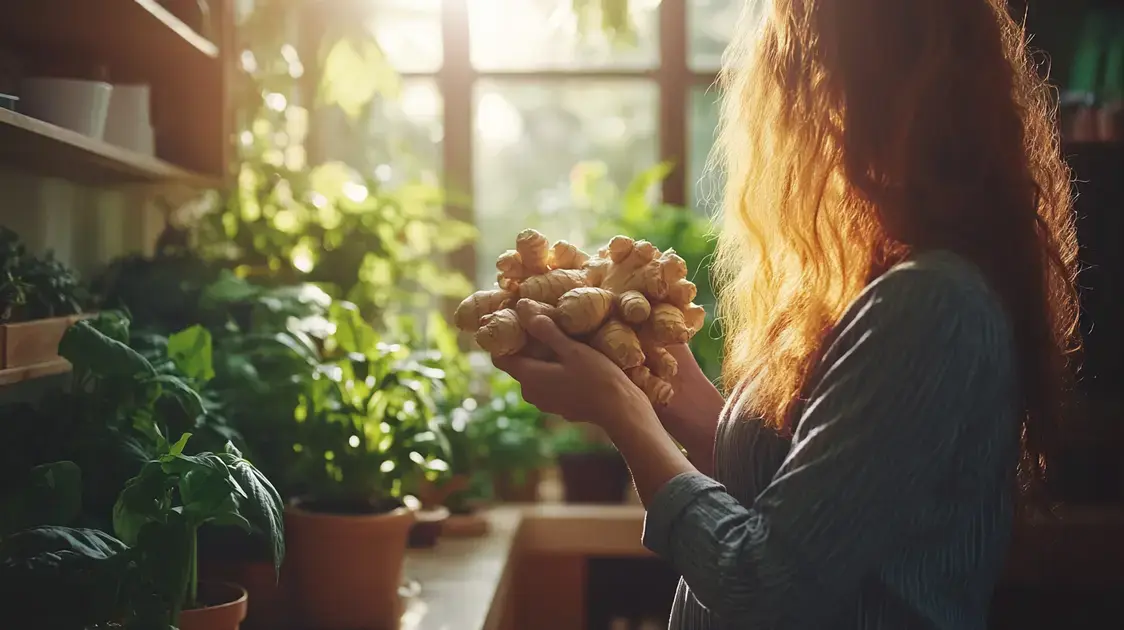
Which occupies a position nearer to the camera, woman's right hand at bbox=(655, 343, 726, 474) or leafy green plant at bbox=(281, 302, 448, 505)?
woman's right hand at bbox=(655, 343, 726, 474)

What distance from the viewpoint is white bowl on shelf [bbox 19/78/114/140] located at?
1.38m

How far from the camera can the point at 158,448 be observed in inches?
47.3

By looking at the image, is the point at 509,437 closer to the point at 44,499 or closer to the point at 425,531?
the point at 425,531

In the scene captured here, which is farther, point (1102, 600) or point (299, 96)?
point (299, 96)

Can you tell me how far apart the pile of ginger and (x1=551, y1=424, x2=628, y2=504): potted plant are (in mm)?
1561

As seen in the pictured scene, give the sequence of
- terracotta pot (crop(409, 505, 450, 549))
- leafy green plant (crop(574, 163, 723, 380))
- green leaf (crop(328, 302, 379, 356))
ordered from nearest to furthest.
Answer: green leaf (crop(328, 302, 379, 356)), terracotta pot (crop(409, 505, 450, 549)), leafy green plant (crop(574, 163, 723, 380))

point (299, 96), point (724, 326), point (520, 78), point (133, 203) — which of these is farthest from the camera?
point (520, 78)

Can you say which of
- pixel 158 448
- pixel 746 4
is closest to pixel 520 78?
pixel 746 4

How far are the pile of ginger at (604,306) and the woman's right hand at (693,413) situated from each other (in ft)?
0.28

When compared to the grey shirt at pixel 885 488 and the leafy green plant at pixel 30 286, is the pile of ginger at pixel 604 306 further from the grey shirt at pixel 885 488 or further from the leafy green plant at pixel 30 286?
the leafy green plant at pixel 30 286

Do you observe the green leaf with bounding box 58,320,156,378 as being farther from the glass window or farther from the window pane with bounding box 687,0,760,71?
the window pane with bounding box 687,0,760,71

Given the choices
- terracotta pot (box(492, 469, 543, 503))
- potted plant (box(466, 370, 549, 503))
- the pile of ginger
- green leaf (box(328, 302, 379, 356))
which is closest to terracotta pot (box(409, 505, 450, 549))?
potted plant (box(466, 370, 549, 503))

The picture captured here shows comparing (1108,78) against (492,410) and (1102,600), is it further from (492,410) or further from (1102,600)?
(492,410)

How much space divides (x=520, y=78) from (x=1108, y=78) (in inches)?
58.8
